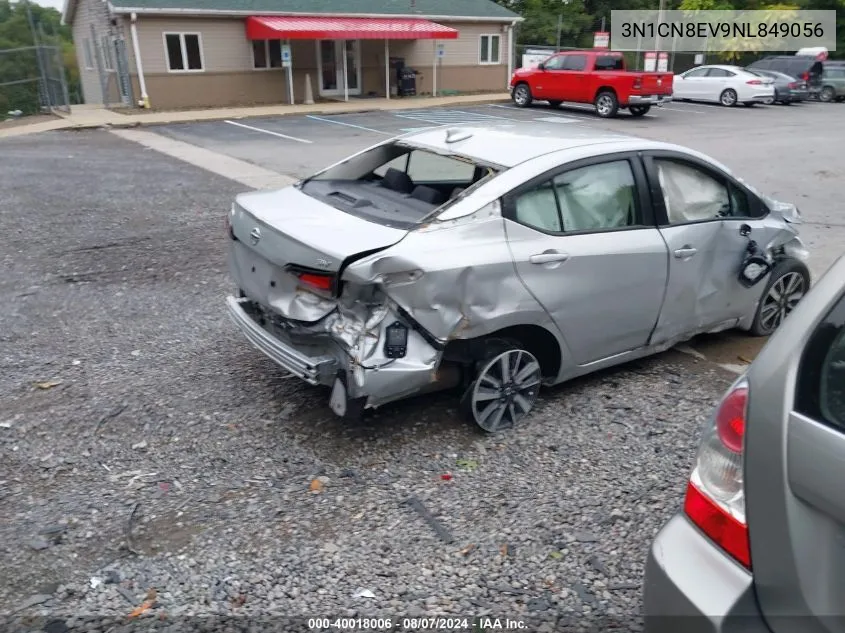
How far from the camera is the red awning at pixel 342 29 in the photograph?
23391 millimetres

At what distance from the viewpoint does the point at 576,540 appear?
3.24 m

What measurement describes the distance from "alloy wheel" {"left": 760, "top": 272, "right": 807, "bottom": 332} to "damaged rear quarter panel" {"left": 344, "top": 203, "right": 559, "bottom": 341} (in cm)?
233

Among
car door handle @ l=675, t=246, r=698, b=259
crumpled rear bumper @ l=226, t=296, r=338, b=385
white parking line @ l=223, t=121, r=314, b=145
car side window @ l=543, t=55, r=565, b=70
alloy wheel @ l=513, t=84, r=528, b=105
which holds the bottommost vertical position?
white parking line @ l=223, t=121, r=314, b=145

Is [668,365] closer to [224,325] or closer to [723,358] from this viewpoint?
[723,358]

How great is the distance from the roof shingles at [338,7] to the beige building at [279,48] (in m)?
0.04

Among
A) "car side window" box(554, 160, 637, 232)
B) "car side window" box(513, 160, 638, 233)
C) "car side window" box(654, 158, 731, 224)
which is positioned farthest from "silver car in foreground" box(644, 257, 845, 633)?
"car side window" box(654, 158, 731, 224)

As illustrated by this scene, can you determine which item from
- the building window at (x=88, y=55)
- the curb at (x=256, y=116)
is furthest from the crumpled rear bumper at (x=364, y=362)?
the building window at (x=88, y=55)

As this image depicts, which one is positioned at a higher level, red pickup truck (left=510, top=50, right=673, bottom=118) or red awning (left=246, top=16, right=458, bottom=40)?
red awning (left=246, top=16, right=458, bottom=40)

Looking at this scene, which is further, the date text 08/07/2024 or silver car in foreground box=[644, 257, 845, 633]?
the date text 08/07/2024

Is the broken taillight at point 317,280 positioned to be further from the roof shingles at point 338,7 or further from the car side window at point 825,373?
the roof shingles at point 338,7

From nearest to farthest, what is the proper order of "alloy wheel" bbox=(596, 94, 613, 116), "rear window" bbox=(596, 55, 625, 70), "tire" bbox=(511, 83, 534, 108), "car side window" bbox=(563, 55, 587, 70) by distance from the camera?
1. "alloy wheel" bbox=(596, 94, 613, 116)
2. "rear window" bbox=(596, 55, 625, 70)
3. "car side window" bbox=(563, 55, 587, 70)
4. "tire" bbox=(511, 83, 534, 108)

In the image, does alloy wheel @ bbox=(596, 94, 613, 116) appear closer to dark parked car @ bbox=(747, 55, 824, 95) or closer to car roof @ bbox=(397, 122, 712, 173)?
dark parked car @ bbox=(747, 55, 824, 95)

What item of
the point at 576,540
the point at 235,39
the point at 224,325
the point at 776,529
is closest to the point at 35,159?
the point at 224,325

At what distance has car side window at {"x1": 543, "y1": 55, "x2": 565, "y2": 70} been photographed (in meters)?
24.0
